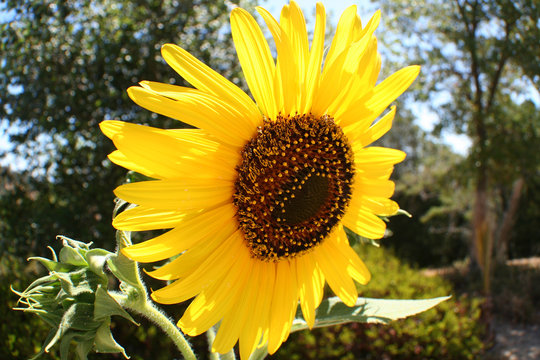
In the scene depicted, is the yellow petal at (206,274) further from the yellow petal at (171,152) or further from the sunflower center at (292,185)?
the yellow petal at (171,152)

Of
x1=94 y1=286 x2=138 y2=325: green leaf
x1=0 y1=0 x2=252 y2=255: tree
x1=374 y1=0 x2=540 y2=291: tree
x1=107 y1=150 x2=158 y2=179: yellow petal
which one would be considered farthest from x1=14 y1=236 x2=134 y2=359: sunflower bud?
x1=374 y1=0 x2=540 y2=291: tree

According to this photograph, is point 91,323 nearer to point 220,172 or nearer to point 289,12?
point 220,172

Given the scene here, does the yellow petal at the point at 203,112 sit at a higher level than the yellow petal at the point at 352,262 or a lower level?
higher

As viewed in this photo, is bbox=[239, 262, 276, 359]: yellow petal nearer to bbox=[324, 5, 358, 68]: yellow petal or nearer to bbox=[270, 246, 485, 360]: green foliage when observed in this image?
bbox=[324, 5, 358, 68]: yellow petal

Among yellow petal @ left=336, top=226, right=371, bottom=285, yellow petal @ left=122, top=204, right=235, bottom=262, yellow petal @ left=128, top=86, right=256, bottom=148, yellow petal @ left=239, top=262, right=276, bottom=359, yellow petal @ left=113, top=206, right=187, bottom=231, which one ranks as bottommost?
yellow petal @ left=239, top=262, right=276, bottom=359

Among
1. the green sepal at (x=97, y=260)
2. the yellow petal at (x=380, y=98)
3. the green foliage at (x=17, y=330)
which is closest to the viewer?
the green sepal at (x=97, y=260)

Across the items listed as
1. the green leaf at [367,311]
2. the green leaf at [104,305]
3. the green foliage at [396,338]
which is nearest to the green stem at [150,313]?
the green leaf at [104,305]
